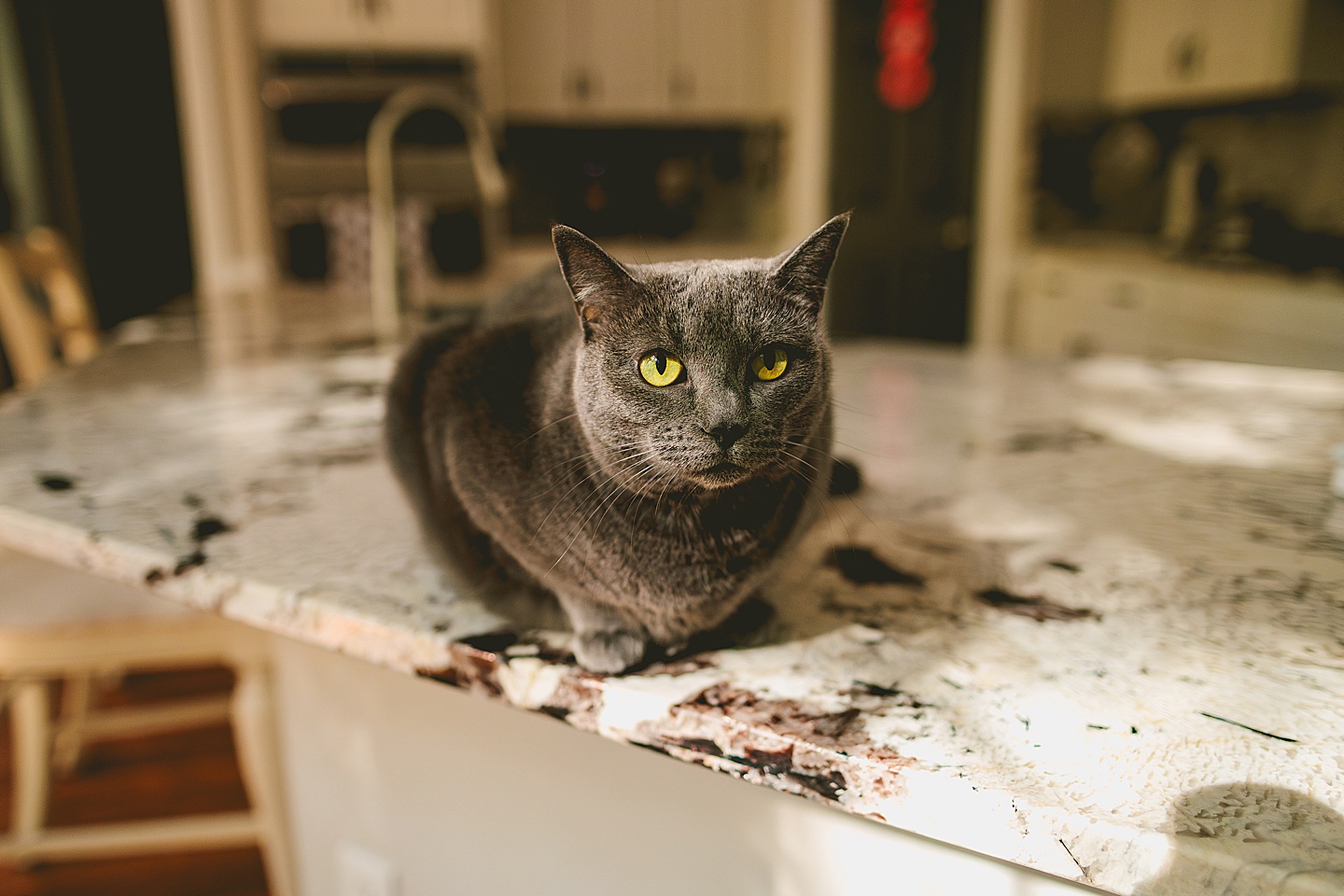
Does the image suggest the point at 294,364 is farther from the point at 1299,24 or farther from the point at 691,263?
the point at 1299,24

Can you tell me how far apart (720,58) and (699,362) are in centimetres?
461

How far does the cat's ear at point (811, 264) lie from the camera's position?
57 centimetres

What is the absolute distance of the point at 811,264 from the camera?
0.58 m

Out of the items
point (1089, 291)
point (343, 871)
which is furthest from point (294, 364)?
point (1089, 291)

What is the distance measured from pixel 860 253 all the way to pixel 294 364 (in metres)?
3.78

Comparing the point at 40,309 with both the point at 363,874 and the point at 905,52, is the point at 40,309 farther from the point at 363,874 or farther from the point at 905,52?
the point at 905,52

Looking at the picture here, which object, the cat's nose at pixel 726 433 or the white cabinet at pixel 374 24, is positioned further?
the white cabinet at pixel 374 24

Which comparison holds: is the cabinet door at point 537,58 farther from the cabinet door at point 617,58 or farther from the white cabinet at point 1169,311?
the white cabinet at point 1169,311

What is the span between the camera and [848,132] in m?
4.68

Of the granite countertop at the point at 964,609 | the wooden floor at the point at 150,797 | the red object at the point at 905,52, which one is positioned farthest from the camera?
the red object at the point at 905,52

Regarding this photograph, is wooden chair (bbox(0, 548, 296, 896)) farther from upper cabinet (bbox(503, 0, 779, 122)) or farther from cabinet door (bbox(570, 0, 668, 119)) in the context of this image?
cabinet door (bbox(570, 0, 668, 119))

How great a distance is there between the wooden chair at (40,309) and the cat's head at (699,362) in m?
1.65

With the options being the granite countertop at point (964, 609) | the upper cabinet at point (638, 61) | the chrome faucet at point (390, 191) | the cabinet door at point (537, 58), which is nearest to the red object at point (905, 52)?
the upper cabinet at point (638, 61)

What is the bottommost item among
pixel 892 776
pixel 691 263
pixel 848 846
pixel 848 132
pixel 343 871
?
pixel 343 871
